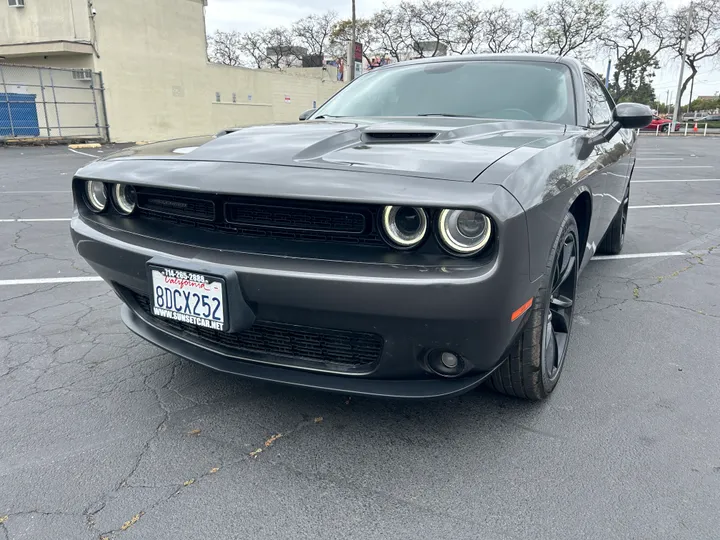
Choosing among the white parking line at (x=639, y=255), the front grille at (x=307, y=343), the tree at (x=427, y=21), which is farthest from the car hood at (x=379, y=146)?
the tree at (x=427, y=21)

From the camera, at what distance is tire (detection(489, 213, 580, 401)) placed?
197 centimetres

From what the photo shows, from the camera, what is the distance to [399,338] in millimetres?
1704

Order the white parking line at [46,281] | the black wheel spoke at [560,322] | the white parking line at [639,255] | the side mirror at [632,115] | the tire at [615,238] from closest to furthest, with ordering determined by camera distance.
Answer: the black wheel spoke at [560,322]
the side mirror at [632,115]
the white parking line at [46,281]
the tire at [615,238]
the white parking line at [639,255]

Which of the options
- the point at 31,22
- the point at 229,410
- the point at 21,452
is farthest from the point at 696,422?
the point at 31,22

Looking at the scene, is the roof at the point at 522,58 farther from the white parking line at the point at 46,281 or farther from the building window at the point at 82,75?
the building window at the point at 82,75

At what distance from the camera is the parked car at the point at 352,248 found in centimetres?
161

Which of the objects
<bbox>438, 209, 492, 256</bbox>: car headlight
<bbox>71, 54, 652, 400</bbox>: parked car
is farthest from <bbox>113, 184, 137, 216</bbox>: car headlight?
<bbox>438, 209, 492, 256</bbox>: car headlight

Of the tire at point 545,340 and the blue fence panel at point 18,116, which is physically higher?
the blue fence panel at point 18,116

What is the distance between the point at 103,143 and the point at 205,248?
2027 cm

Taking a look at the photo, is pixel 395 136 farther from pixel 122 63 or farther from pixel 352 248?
pixel 122 63

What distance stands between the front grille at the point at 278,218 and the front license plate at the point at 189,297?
0.22 metres

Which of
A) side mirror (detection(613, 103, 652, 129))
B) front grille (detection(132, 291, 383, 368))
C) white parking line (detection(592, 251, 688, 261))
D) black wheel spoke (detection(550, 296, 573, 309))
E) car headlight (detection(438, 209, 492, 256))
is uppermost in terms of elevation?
side mirror (detection(613, 103, 652, 129))

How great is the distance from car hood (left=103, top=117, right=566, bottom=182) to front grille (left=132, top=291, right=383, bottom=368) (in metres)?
0.54

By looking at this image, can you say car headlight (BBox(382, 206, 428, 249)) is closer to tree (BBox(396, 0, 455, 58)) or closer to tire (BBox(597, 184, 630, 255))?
tire (BBox(597, 184, 630, 255))
